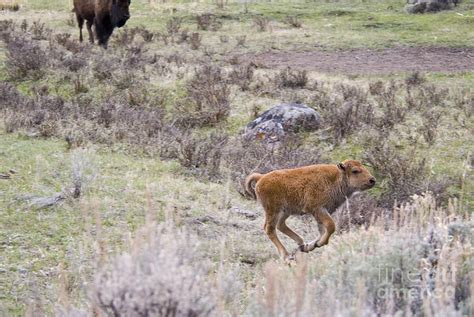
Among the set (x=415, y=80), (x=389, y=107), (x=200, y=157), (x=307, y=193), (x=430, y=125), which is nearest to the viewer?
(x=307, y=193)

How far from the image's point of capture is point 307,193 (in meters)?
6.54

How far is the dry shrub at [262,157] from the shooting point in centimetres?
910

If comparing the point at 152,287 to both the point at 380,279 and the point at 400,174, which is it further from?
the point at 400,174

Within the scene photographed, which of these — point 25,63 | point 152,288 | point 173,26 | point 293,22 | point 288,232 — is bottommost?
point 293,22

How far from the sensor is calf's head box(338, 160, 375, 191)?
22.0 feet

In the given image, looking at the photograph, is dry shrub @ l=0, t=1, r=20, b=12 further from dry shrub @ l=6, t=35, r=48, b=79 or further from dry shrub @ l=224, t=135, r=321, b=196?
dry shrub @ l=224, t=135, r=321, b=196

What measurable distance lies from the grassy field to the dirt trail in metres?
0.57

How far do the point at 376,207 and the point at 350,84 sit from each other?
6.57m

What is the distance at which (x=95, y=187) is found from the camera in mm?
7844

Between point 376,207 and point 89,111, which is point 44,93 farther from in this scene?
point 376,207

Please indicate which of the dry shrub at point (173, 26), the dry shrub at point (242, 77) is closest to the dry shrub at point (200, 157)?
the dry shrub at point (242, 77)

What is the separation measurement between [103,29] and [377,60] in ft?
21.1

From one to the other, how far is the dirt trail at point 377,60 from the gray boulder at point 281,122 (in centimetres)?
494

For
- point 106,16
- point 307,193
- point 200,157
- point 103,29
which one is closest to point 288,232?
point 307,193
